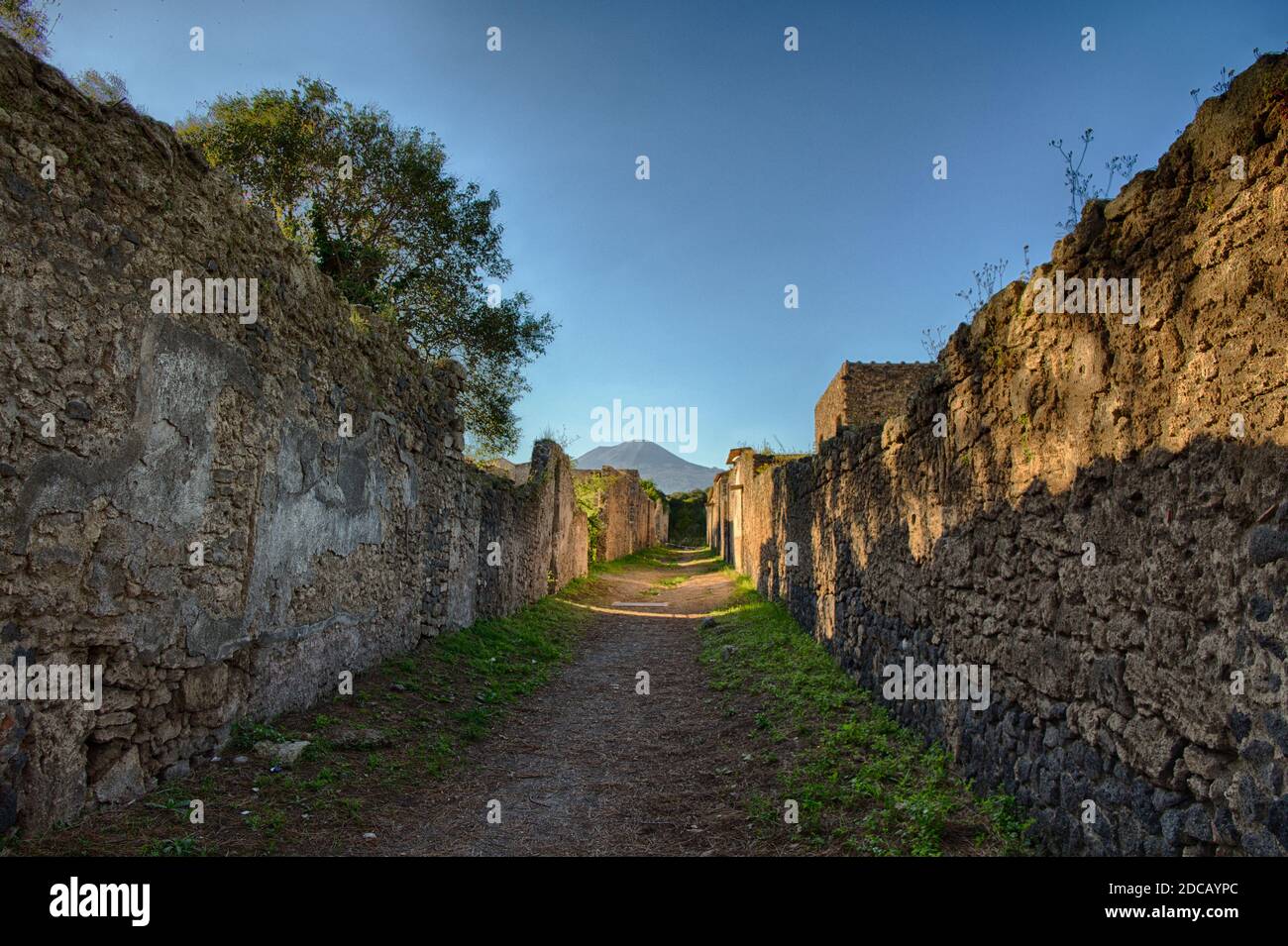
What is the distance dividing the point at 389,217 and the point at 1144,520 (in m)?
16.5

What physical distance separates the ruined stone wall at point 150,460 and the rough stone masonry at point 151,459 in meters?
0.01

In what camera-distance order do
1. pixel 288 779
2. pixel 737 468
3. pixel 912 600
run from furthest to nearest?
pixel 737 468 < pixel 912 600 < pixel 288 779

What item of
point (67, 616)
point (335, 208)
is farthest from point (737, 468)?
point (67, 616)

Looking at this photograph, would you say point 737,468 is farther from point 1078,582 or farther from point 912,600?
point 1078,582

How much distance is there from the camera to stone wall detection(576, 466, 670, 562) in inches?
924

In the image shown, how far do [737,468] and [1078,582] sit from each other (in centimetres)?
2056

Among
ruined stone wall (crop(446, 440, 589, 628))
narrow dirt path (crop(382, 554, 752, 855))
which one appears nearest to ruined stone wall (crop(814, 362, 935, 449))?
ruined stone wall (crop(446, 440, 589, 628))

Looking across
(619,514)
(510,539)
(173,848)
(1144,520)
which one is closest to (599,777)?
(173,848)

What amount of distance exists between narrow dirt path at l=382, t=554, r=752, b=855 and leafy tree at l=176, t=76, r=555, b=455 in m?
9.01

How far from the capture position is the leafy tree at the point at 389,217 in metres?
15.0

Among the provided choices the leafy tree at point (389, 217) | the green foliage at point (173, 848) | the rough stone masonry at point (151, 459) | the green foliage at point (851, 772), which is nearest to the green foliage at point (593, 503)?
the leafy tree at point (389, 217)

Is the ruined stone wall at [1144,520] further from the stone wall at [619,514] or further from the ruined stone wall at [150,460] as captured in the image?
the stone wall at [619,514]

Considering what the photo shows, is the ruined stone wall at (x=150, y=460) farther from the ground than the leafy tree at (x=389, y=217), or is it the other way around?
the leafy tree at (x=389, y=217)

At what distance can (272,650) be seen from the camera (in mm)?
5180
